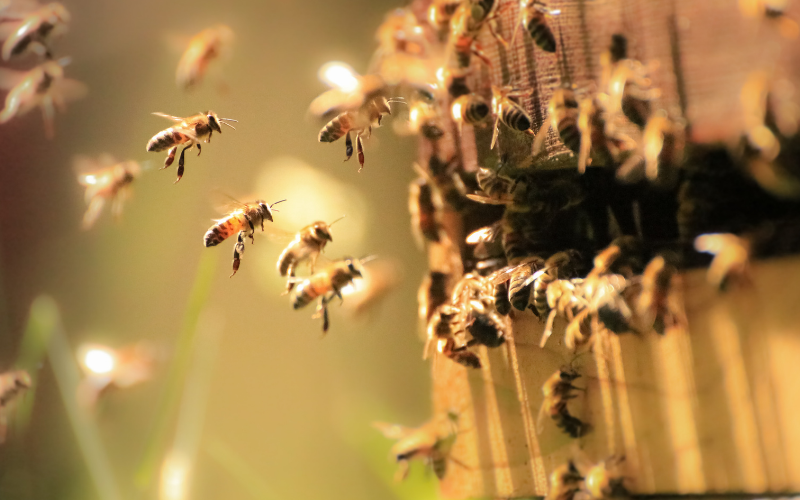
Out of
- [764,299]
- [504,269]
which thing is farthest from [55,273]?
[764,299]

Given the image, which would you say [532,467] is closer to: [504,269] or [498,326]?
[498,326]

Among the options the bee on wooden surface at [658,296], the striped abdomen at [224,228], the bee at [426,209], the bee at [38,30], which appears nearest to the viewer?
the bee on wooden surface at [658,296]

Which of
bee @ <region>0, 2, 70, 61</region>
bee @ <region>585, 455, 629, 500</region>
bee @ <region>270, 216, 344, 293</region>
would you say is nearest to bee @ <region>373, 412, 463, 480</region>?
bee @ <region>585, 455, 629, 500</region>

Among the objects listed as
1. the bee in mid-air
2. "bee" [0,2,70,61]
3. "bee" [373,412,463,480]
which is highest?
"bee" [0,2,70,61]

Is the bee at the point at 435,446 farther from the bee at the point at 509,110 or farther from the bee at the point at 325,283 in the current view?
the bee at the point at 509,110

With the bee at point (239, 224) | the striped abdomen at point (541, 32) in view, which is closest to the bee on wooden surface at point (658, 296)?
the striped abdomen at point (541, 32)

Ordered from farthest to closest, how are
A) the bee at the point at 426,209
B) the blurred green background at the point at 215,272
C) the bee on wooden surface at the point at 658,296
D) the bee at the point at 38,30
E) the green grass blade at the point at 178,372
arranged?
the green grass blade at the point at 178,372, the blurred green background at the point at 215,272, the bee at the point at 38,30, the bee at the point at 426,209, the bee on wooden surface at the point at 658,296

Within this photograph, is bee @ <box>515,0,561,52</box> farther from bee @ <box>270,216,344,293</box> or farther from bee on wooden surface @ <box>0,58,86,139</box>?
bee on wooden surface @ <box>0,58,86,139</box>
